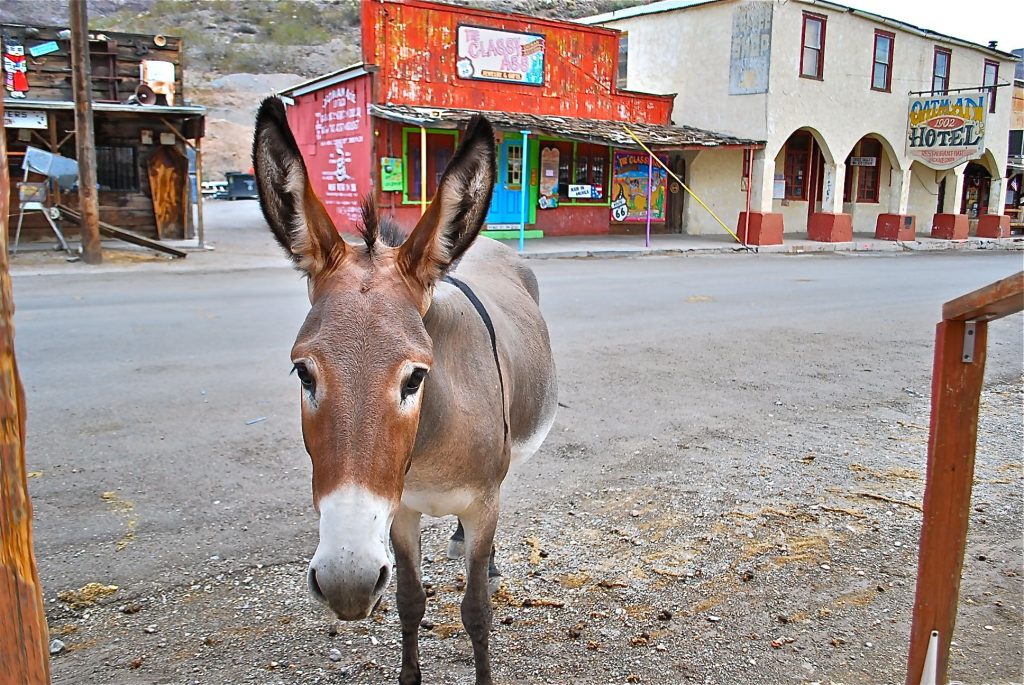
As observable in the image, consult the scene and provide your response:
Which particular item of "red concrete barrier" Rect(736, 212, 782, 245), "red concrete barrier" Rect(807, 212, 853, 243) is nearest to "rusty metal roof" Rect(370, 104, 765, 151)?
"red concrete barrier" Rect(736, 212, 782, 245)

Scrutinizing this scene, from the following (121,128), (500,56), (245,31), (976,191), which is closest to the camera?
(121,128)

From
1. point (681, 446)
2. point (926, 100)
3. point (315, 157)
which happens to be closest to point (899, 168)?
point (926, 100)

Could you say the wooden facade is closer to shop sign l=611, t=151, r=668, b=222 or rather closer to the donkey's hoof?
shop sign l=611, t=151, r=668, b=222

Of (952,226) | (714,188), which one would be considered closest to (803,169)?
(714,188)

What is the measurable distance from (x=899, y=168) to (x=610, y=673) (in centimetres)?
3231

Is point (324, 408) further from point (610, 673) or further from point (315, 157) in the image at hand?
point (315, 157)

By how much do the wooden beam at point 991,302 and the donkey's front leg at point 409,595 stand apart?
1861 millimetres

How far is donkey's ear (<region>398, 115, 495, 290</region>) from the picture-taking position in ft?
7.10

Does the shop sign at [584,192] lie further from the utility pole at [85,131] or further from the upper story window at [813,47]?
the utility pole at [85,131]

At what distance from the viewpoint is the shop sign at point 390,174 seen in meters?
20.9

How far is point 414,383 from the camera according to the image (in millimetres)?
2045

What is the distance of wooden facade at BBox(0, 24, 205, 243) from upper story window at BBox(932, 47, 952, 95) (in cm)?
2743

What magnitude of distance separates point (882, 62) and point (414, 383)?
32.4 m

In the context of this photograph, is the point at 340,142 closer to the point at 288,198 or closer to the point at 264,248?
the point at 264,248
